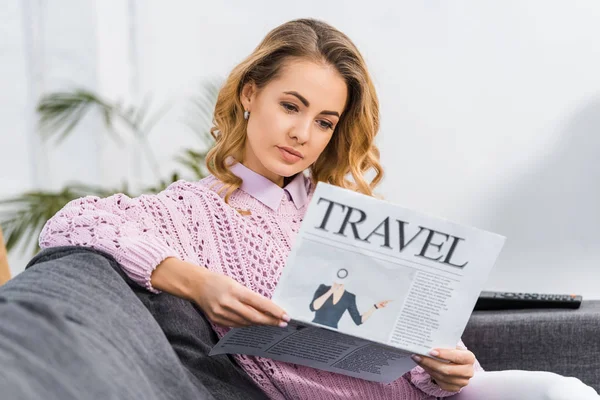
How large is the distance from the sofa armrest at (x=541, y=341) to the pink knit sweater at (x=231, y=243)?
0.30 meters

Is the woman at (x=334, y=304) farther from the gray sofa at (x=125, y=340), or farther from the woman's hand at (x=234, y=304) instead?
the gray sofa at (x=125, y=340)

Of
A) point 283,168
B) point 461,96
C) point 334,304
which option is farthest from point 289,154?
point 461,96

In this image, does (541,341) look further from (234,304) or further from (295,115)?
(234,304)

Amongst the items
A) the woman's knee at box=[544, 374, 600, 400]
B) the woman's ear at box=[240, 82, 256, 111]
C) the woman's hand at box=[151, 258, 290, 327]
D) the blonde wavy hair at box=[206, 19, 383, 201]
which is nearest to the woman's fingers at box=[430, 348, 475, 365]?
the woman's knee at box=[544, 374, 600, 400]

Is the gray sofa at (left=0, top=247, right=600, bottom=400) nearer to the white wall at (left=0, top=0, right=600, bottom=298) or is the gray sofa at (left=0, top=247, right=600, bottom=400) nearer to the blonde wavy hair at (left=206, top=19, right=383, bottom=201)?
the blonde wavy hair at (left=206, top=19, right=383, bottom=201)

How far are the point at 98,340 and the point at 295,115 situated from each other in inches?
26.0

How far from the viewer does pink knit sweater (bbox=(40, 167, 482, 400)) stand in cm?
130

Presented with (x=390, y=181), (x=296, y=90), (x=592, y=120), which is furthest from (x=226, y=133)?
(x=592, y=120)

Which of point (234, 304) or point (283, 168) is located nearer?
point (234, 304)

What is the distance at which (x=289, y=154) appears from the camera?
1442 millimetres

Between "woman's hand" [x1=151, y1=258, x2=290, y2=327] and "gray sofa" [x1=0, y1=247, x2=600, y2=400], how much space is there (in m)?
0.06

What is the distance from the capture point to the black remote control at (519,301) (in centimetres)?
171

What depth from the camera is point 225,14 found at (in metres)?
2.95

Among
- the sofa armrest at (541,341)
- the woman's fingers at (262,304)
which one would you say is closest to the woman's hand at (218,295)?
the woman's fingers at (262,304)
